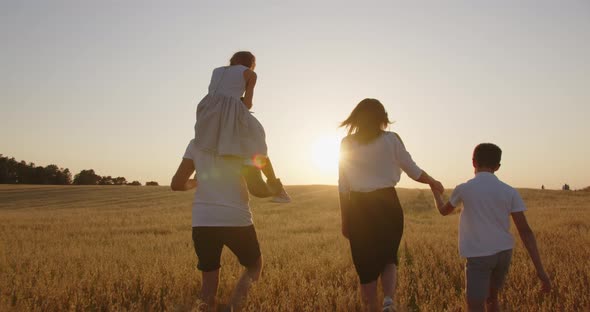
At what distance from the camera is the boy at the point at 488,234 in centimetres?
360

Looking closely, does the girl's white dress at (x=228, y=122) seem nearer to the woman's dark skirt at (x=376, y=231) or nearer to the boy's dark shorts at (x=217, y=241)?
the boy's dark shorts at (x=217, y=241)

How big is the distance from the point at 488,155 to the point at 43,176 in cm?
10096

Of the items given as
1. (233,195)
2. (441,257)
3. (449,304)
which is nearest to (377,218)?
(233,195)

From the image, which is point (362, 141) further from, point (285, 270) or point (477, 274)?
point (285, 270)

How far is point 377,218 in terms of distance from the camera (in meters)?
3.90

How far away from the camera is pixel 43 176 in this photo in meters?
89.8

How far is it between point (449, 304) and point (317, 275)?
1.92 meters

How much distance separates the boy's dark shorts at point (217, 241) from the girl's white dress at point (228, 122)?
0.63 metres

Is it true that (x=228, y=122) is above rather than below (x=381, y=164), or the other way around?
above

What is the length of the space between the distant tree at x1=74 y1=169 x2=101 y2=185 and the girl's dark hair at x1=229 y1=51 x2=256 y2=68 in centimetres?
9607

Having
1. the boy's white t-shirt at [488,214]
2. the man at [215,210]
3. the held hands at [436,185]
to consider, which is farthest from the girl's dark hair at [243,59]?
the boy's white t-shirt at [488,214]

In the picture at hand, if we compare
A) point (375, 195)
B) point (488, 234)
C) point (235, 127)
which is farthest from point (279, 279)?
point (488, 234)

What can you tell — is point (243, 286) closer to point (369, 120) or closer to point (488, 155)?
point (369, 120)

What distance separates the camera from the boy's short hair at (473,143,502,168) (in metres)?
3.77
